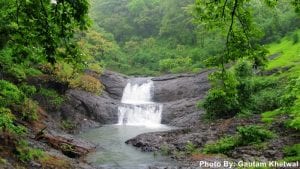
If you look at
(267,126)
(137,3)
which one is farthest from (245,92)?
(137,3)

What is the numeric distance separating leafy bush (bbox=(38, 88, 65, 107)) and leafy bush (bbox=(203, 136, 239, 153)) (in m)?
16.0

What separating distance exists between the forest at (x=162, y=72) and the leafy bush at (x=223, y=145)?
0.06 m

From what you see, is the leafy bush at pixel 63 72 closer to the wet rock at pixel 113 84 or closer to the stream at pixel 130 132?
the stream at pixel 130 132

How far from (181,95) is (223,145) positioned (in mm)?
23332

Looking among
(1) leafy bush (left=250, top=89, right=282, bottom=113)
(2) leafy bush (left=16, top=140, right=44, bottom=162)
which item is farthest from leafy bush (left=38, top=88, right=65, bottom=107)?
(2) leafy bush (left=16, top=140, right=44, bottom=162)

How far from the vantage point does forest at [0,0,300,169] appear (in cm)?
924

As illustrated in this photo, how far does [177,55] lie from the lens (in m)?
69.4

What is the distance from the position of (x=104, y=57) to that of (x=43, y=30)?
5966cm

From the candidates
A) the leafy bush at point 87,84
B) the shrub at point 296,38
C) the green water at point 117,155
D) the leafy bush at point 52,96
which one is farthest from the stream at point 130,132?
the shrub at point 296,38

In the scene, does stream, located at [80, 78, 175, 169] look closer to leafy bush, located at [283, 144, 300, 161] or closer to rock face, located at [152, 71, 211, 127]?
rock face, located at [152, 71, 211, 127]

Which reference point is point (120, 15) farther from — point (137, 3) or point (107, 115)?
point (107, 115)

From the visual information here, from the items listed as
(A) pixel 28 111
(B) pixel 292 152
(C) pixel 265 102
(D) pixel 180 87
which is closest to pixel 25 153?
(A) pixel 28 111

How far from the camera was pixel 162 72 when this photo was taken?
65.8 m

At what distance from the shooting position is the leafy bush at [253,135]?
72.8 feet
